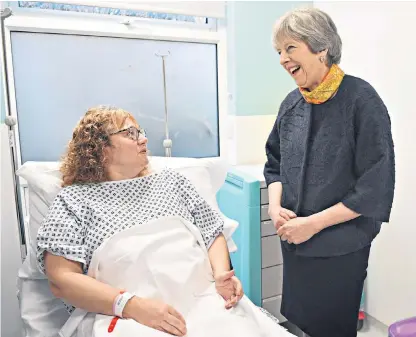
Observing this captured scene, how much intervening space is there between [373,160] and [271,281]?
103 cm

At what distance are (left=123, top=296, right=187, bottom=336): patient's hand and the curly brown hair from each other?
0.47 meters

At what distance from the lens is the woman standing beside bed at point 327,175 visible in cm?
125

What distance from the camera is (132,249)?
1193mm

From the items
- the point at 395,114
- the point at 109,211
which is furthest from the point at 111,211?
the point at 395,114

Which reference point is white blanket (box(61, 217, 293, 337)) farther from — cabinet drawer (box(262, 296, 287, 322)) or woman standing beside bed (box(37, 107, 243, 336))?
cabinet drawer (box(262, 296, 287, 322))

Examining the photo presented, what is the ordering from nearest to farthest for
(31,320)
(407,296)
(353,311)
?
(31,320), (353,311), (407,296)

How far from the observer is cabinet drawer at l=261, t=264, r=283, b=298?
2035 millimetres

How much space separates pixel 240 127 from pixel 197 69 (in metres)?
0.43

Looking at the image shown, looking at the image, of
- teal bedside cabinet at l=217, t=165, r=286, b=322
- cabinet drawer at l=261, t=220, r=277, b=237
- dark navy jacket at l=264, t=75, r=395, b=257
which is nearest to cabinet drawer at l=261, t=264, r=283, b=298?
teal bedside cabinet at l=217, t=165, r=286, b=322

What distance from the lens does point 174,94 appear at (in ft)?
7.66

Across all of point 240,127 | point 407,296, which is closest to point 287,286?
point 407,296

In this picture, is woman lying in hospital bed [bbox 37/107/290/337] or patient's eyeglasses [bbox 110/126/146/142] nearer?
woman lying in hospital bed [bbox 37/107/290/337]

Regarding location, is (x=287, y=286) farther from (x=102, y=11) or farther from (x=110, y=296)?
(x=102, y=11)

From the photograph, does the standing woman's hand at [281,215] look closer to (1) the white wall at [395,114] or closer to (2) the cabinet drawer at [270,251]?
(2) the cabinet drawer at [270,251]
